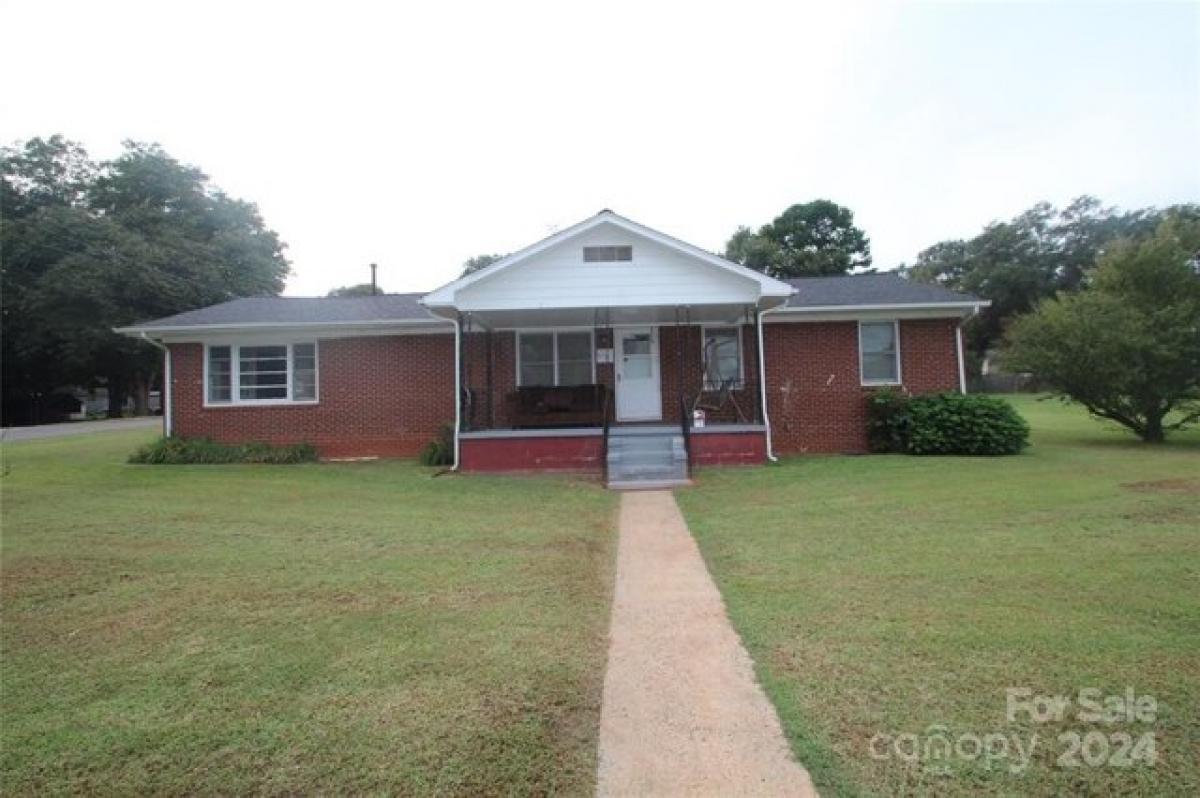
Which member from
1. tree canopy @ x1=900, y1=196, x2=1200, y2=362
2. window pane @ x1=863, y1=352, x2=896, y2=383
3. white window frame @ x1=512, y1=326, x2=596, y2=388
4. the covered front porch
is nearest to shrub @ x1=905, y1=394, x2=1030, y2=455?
window pane @ x1=863, y1=352, x2=896, y2=383

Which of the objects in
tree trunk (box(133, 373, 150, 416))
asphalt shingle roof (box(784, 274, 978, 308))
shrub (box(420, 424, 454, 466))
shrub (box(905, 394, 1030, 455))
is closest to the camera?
shrub (box(905, 394, 1030, 455))

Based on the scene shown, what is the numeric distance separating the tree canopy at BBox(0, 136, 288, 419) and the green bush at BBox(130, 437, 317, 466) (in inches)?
993

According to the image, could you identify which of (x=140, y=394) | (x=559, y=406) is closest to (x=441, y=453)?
(x=559, y=406)

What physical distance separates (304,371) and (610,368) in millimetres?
6783

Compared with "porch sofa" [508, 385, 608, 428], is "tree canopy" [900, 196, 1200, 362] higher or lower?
higher

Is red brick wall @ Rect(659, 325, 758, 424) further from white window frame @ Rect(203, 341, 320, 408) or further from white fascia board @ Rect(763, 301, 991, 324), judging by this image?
white window frame @ Rect(203, 341, 320, 408)

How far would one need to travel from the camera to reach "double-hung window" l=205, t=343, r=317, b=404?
1470cm

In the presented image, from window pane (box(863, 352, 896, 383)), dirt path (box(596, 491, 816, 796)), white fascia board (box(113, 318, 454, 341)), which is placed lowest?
dirt path (box(596, 491, 816, 796))

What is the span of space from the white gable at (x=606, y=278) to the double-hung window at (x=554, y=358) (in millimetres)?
2549

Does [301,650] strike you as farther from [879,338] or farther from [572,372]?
[879,338]

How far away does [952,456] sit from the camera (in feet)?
40.2

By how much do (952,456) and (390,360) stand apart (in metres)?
11.5

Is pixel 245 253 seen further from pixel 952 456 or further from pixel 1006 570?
pixel 1006 570

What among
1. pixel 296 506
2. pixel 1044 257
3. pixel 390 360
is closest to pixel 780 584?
pixel 296 506
